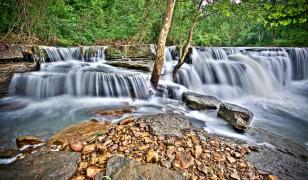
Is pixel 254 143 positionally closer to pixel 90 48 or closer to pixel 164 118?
pixel 164 118

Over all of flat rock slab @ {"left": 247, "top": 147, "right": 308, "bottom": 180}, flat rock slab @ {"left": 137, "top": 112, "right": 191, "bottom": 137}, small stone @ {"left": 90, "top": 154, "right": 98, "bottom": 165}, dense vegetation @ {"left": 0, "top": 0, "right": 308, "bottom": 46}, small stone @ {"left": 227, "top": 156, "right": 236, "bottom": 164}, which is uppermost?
dense vegetation @ {"left": 0, "top": 0, "right": 308, "bottom": 46}

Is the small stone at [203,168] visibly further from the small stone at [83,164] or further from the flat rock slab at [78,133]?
the flat rock slab at [78,133]

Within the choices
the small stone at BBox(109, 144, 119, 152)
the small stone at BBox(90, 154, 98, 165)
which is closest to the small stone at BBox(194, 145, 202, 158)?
the small stone at BBox(109, 144, 119, 152)

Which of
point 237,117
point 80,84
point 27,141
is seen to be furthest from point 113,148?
point 80,84

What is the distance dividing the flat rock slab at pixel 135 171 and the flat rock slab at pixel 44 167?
0.55 m

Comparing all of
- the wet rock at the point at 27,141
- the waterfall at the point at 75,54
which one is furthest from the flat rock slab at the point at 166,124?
the waterfall at the point at 75,54

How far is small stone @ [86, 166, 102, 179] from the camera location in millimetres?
2668

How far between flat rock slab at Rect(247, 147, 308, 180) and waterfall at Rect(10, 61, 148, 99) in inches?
165

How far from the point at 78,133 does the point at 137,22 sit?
10574 millimetres

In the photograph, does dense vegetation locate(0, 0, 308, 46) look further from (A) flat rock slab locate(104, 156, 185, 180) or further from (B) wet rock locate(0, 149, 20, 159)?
(B) wet rock locate(0, 149, 20, 159)

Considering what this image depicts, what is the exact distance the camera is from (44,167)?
284 cm

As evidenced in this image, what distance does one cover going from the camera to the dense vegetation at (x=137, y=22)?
5.89 metres

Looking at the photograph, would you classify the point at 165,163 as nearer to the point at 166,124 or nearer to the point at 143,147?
the point at 143,147

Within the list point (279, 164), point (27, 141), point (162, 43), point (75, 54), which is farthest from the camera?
point (75, 54)
